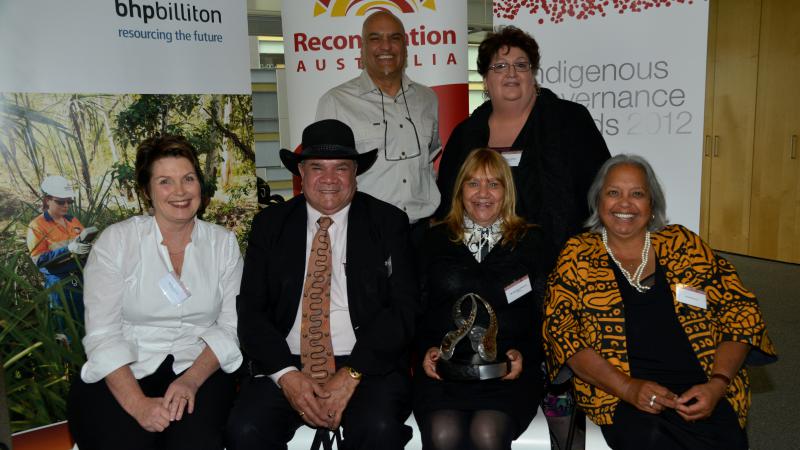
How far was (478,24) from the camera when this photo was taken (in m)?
9.41

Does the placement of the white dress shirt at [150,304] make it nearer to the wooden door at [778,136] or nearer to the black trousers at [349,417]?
the black trousers at [349,417]

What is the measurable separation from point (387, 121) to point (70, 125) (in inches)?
59.1

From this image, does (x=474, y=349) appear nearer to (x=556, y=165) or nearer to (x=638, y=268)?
(x=638, y=268)

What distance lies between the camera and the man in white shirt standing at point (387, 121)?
3160 millimetres

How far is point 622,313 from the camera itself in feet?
7.36

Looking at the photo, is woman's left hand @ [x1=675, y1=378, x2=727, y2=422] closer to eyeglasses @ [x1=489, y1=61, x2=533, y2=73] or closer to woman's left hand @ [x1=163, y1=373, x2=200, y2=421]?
eyeglasses @ [x1=489, y1=61, x2=533, y2=73]

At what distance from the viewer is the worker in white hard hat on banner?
2836 mm

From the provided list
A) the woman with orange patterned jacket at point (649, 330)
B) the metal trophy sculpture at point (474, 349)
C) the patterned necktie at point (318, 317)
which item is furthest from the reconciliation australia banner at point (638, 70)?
the patterned necktie at point (318, 317)

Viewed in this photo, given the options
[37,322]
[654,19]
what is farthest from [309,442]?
[654,19]

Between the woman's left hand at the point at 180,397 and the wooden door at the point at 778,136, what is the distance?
6.90 m

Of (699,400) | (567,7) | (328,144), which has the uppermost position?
(567,7)

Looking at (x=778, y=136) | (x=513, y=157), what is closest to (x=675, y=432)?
(x=513, y=157)

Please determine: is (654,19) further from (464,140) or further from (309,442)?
(309,442)

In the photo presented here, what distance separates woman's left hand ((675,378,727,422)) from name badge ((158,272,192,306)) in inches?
70.5
